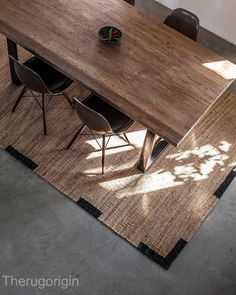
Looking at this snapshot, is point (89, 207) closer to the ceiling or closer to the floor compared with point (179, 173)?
closer to the floor

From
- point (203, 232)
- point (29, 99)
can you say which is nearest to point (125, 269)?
point (203, 232)

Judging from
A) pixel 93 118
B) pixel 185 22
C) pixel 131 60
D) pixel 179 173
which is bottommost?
pixel 179 173

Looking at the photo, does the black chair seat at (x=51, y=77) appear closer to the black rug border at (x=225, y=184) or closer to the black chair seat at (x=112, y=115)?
the black chair seat at (x=112, y=115)

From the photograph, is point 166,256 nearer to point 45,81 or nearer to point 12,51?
point 45,81

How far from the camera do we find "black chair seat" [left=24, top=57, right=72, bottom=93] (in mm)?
3461

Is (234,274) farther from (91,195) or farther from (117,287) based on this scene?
(91,195)

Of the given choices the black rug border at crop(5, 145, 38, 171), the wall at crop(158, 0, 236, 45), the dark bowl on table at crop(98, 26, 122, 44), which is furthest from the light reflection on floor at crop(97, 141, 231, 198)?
the wall at crop(158, 0, 236, 45)

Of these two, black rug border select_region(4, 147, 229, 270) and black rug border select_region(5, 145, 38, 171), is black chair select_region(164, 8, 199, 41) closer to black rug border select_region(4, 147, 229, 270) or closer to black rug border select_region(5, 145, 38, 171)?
black rug border select_region(4, 147, 229, 270)

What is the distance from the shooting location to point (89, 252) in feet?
10.4

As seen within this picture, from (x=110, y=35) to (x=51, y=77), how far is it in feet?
1.95

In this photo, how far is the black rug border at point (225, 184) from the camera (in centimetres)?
344

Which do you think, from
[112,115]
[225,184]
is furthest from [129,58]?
[225,184]

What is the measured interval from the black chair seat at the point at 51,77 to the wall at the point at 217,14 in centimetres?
170

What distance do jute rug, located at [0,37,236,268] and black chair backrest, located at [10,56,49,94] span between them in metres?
0.49
